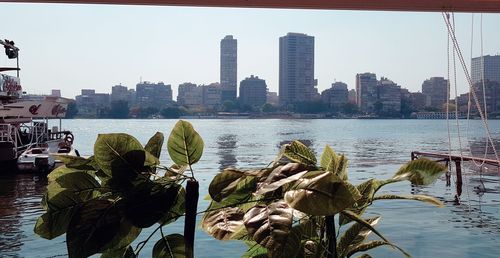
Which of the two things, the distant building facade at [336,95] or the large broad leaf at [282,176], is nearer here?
the large broad leaf at [282,176]

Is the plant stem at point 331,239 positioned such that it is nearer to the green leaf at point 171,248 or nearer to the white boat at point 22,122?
the green leaf at point 171,248

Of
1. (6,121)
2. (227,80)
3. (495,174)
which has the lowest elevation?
(495,174)

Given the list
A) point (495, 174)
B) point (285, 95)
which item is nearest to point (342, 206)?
point (495, 174)

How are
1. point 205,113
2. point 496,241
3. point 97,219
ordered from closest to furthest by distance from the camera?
point 97,219, point 496,241, point 205,113

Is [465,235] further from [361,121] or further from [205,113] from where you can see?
[361,121]

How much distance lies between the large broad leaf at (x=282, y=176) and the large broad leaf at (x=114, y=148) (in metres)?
0.22

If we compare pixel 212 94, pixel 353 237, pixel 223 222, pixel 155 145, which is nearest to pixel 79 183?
pixel 155 145

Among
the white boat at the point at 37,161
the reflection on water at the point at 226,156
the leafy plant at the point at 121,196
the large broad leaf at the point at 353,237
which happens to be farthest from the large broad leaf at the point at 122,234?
the reflection on water at the point at 226,156

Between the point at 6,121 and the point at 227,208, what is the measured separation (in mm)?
25517

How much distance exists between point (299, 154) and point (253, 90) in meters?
126

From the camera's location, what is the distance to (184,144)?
2.98ft

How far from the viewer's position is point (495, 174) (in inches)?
1088

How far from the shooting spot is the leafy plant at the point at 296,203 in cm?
71

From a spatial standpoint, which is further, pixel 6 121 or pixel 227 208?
pixel 6 121
